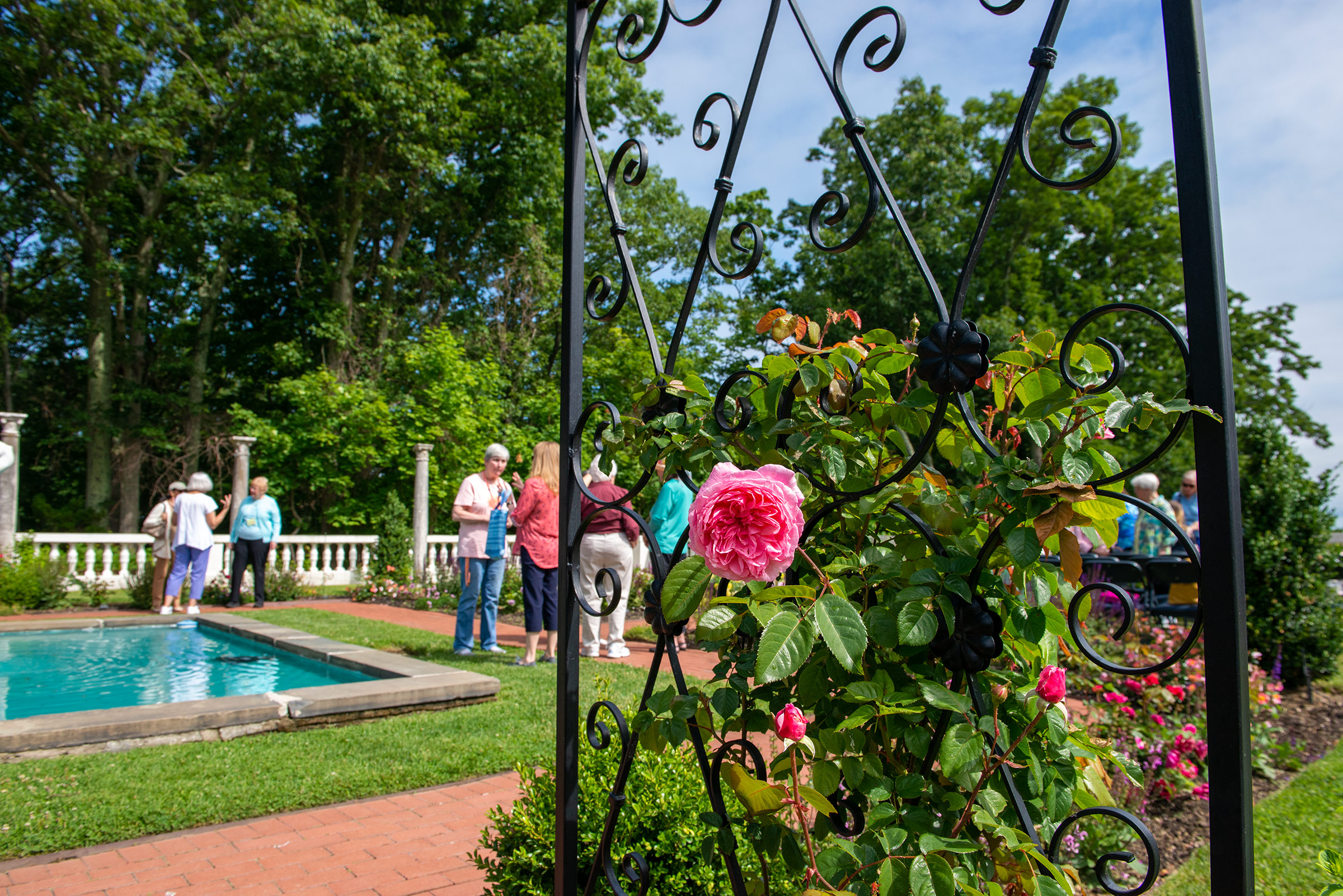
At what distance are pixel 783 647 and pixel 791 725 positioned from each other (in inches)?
6.6

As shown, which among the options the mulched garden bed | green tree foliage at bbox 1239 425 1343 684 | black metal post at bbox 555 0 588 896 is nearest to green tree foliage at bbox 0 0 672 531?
green tree foliage at bbox 1239 425 1343 684

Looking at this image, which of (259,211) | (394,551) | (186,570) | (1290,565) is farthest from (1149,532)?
(259,211)

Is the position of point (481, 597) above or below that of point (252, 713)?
above

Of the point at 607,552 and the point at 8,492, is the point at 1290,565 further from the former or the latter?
the point at 8,492

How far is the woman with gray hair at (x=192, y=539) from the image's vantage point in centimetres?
1000

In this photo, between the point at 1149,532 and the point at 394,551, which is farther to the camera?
the point at 394,551

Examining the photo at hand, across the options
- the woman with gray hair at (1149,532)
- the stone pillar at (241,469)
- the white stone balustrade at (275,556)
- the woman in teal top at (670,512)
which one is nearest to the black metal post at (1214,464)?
the woman in teal top at (670,512)

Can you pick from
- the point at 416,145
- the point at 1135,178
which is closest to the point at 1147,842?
the point at 416,145

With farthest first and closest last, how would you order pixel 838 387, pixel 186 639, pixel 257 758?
pixel 186 639 < pixel 257 758 < pixel 838 387

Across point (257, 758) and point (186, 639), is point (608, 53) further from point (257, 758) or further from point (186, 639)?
point (257, 758)

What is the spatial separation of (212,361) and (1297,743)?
878 inches

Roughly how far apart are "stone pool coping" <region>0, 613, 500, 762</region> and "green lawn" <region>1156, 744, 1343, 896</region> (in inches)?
154

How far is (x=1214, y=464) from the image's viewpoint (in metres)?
1.05

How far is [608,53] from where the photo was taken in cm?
2062
